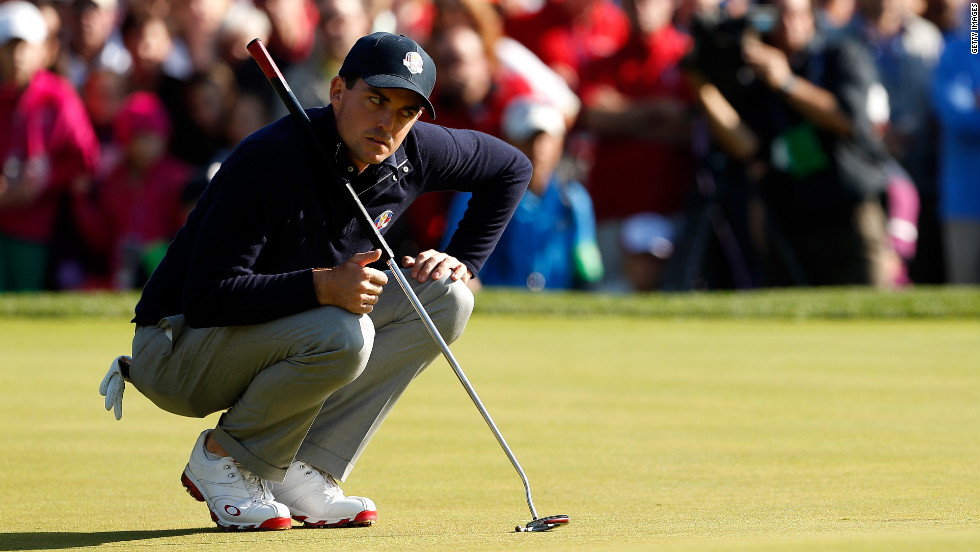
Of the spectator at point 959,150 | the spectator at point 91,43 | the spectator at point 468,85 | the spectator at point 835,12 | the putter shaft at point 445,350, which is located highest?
the putter shaft at point 445,350

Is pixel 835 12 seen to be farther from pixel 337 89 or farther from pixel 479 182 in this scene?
pixel 337 89

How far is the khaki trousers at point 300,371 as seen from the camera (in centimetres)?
385

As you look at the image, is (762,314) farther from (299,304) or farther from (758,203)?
(299,304)

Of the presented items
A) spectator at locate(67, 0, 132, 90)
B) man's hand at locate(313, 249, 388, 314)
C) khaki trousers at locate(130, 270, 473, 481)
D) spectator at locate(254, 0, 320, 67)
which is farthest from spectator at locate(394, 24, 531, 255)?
man's hand at locate(313, 249, 388, 314)

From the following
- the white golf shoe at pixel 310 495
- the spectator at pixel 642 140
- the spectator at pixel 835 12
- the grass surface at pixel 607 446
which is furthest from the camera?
the spectator at pixel 835 12

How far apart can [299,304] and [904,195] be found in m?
7.19

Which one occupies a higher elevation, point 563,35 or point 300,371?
point 300,371

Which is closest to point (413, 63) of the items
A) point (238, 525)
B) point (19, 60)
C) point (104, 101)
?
point (238, 525)

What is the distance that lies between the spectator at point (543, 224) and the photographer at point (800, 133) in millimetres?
965

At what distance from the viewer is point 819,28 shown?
1023cm

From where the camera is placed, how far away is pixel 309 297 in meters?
3.80

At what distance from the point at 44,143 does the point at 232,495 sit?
648 cm

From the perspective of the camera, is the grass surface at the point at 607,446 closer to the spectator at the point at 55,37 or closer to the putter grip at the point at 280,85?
the putter grip at the point at 280,85

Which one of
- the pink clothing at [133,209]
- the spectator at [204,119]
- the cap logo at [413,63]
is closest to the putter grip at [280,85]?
the cap logo at [413,63]
